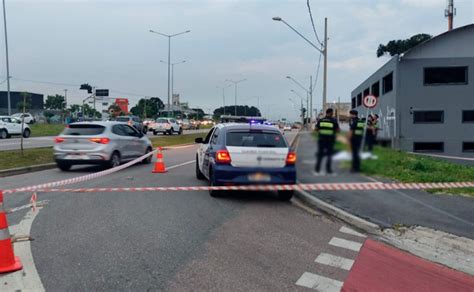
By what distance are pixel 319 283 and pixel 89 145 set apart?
1083cm

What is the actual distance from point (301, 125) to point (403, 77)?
19.7 meters

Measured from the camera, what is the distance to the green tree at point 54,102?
114188 millimetres

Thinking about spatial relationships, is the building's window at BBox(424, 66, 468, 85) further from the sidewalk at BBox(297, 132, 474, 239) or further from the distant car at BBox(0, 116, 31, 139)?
the distant car at BBox(0, 116, 31, 139)

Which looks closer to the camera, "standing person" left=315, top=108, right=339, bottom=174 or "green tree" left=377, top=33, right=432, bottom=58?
"standing person" left=315, top=108, right=339, bottom=174

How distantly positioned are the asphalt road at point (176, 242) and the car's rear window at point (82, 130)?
4.62m

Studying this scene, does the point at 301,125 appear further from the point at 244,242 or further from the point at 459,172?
the point at 459,172

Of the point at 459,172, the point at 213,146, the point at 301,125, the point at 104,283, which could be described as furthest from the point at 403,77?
the point at 104,283

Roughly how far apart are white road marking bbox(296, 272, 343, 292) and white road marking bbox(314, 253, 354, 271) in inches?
19.8

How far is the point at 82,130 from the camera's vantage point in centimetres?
1455

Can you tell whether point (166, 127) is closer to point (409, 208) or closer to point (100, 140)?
point (100, 140)

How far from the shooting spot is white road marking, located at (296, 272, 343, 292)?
16.3 feet

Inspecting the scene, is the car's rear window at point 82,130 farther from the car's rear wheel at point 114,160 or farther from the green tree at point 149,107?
the green tree at point 149,107

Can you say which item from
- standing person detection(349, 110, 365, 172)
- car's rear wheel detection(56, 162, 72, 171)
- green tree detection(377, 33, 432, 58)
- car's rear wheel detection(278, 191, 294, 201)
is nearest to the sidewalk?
car's rear wheel detection(278, 191, 294, 201)

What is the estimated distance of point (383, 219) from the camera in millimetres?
7949
